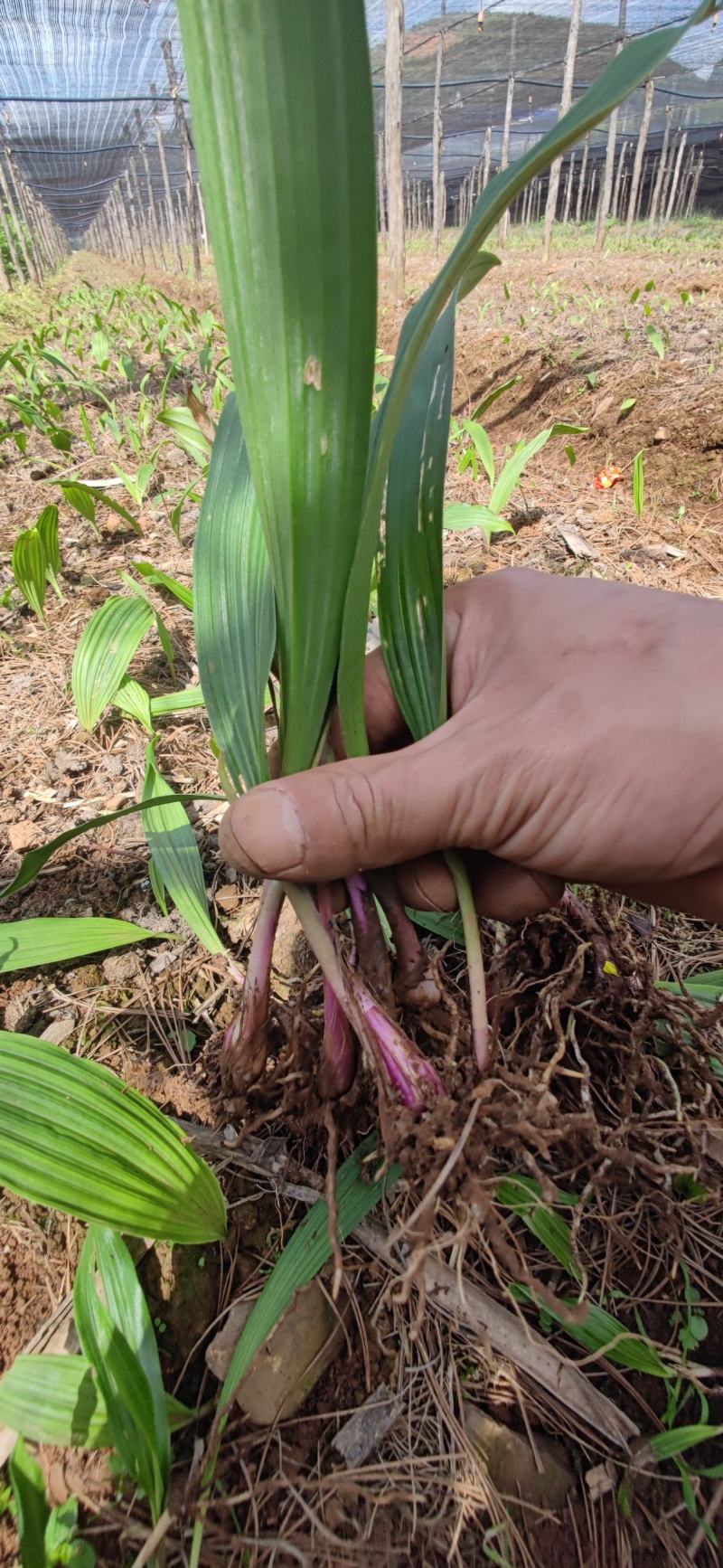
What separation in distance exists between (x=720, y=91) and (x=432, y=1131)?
95.2ft

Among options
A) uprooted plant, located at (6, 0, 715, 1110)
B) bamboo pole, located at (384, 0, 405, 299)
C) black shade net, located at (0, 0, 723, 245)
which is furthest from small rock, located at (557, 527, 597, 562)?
black shade net, located at (0, 0, 723, 245)

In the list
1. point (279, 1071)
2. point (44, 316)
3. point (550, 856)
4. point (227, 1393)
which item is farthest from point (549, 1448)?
point (44, 316)

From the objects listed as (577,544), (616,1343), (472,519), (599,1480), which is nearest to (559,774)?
(616,1343)

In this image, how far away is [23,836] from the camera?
52.5 inches

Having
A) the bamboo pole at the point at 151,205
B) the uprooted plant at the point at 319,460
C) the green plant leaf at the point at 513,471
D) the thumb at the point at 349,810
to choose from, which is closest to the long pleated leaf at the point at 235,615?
the uprooted plant at the point at 319,460

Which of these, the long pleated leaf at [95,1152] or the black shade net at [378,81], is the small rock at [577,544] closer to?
the long pleated leaf at [95,1152]

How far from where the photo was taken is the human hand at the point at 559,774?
2.39ft

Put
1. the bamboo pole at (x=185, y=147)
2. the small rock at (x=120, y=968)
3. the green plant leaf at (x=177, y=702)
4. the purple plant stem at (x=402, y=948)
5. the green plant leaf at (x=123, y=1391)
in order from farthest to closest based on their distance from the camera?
the bamboo pole at (x=185, y=147) → the green plant leaf at (x=177, y=702) → the small rock at (x=120, y=968) → the purple plant stem at (x=402, y=948) → the green plant leaf at (x=123, y=1391)

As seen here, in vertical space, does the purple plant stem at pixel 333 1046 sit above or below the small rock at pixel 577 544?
above

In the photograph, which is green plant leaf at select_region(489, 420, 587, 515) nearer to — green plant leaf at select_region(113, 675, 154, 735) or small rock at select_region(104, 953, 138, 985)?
green plant leaf at select_region(113, 675, 154, 735)

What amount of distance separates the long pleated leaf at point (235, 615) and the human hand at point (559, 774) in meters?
0.10

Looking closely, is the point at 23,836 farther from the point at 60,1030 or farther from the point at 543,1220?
the point at 543,1220

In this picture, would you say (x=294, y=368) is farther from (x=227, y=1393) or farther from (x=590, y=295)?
(x=590, y=295)

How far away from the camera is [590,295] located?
6.64 m
